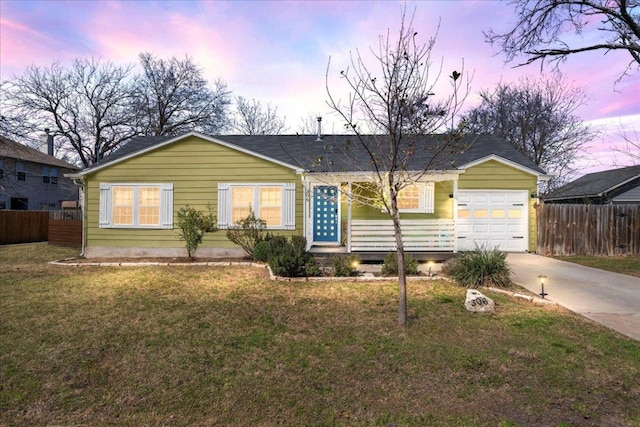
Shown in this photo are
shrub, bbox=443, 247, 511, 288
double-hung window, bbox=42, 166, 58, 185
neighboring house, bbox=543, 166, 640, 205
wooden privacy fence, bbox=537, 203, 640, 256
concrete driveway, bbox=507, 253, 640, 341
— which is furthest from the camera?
double-hung window, bbox=42, 166, 58, 185

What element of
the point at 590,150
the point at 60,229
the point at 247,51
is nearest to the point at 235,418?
the point at 247,51

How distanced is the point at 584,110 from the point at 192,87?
28.5 m

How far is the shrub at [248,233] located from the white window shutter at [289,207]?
0.74m

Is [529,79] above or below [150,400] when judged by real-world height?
above

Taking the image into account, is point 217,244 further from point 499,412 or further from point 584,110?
point 584,110

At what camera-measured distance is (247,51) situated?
14758mm

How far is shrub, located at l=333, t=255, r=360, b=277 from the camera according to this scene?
839cm

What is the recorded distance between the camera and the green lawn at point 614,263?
31.7ft

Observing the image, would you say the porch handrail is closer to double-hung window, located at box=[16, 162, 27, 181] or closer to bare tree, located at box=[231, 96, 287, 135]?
bare tree, located at box=[231, 96, 287, 135]

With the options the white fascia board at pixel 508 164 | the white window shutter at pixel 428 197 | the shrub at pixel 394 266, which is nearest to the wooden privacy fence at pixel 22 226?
the shrub at pixel 394 266

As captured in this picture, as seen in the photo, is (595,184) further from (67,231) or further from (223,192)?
Result: (67,231)

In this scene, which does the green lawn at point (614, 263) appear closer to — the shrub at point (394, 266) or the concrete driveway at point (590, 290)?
the concrete driveway at point (590, 290)

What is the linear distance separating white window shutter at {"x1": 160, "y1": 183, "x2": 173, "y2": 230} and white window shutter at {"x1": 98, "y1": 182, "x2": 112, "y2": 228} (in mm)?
1806

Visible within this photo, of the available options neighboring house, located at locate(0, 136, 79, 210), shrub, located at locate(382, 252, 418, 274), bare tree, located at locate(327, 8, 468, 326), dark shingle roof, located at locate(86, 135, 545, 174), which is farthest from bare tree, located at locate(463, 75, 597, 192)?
neighboring house, located at locate(0, 136, 79, 210)
